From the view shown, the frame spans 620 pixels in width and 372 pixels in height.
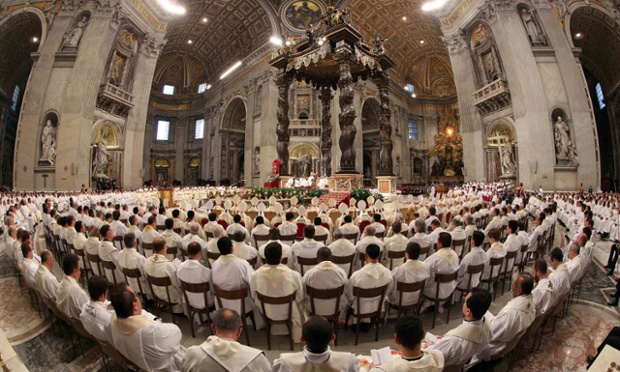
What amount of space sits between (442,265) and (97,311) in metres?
3.83

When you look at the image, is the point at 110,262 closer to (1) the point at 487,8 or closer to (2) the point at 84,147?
(2) the point at 84,147

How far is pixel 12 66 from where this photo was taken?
2431cm

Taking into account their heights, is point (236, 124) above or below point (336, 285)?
above

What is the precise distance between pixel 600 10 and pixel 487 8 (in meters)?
6.89

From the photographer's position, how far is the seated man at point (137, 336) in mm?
2221

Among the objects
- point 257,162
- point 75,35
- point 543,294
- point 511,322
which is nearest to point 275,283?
point 511,322

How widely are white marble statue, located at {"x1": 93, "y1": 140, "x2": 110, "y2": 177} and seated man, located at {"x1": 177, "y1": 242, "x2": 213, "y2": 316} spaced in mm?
19618

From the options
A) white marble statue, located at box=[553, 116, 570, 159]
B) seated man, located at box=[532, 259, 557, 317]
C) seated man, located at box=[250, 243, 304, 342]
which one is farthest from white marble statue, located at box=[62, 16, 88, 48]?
white marble statue, located at box=[553, 116, 570, 159]

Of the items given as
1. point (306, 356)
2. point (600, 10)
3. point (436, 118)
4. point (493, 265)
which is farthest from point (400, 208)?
point (436, 118)

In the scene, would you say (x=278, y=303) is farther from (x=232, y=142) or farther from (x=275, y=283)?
(x=232, y=142)

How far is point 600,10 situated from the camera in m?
17.9

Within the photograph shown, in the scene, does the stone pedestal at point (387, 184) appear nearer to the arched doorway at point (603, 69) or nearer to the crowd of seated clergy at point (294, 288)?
the crowd of seated clergy at point (294, 288)

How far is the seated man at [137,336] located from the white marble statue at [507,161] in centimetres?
2118

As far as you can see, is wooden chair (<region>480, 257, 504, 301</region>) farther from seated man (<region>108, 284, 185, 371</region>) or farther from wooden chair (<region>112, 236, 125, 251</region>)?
wooden chair (<region>112, 236, 125, 251</region>)
